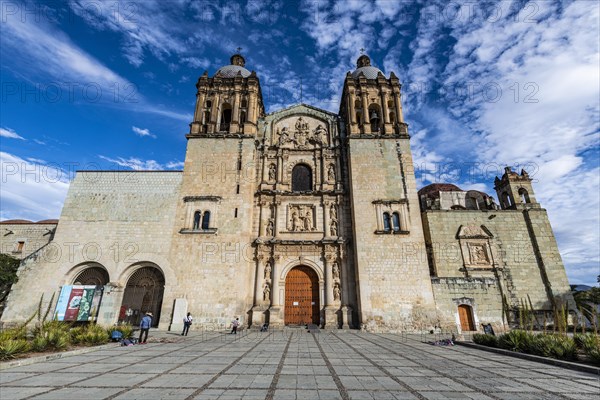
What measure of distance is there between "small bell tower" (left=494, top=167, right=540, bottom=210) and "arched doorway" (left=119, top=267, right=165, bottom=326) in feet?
88.3

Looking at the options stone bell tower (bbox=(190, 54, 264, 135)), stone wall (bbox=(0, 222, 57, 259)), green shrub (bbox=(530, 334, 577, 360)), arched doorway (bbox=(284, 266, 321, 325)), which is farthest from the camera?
stone wall (bbox=(0, 222, 57, 259))

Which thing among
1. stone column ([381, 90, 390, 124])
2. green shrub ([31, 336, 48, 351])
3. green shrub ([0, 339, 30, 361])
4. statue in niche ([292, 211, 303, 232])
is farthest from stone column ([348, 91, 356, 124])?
green shrub ([0, 339, 30, 361])

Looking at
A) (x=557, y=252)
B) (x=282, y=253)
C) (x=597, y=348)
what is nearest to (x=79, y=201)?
(x=282, y=253)

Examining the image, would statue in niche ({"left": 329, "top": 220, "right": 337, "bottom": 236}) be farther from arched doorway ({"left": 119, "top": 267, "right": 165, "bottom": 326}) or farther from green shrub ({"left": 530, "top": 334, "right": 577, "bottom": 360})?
green shrub ({"left": 530, "top": 334, "right": 577, "bottom": 360})

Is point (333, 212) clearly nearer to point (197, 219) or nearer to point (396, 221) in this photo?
point (396, 221)

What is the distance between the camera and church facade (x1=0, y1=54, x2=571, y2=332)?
15.8m

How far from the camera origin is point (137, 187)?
17891 millimetres

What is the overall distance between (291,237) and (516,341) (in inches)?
474

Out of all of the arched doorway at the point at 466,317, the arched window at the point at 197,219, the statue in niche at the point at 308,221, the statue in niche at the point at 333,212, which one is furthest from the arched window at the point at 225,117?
the arched doorway at the point at 466,317

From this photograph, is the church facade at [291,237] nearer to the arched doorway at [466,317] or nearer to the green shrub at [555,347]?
the arched doorway at [466,317]

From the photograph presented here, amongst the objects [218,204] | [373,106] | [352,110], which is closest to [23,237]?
[218,204]

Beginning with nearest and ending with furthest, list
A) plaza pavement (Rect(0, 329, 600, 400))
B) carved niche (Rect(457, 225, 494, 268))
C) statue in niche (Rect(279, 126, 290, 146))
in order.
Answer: plaza pavement (Rect(0, 329, 600, 400)) → carved niche (Rect(457, 225, 494, 268)) → statue in niche (Rect(279, 126, 290, 146))

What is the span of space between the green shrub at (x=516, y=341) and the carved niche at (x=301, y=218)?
1111cm

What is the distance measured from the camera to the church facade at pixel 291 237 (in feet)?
51.7
